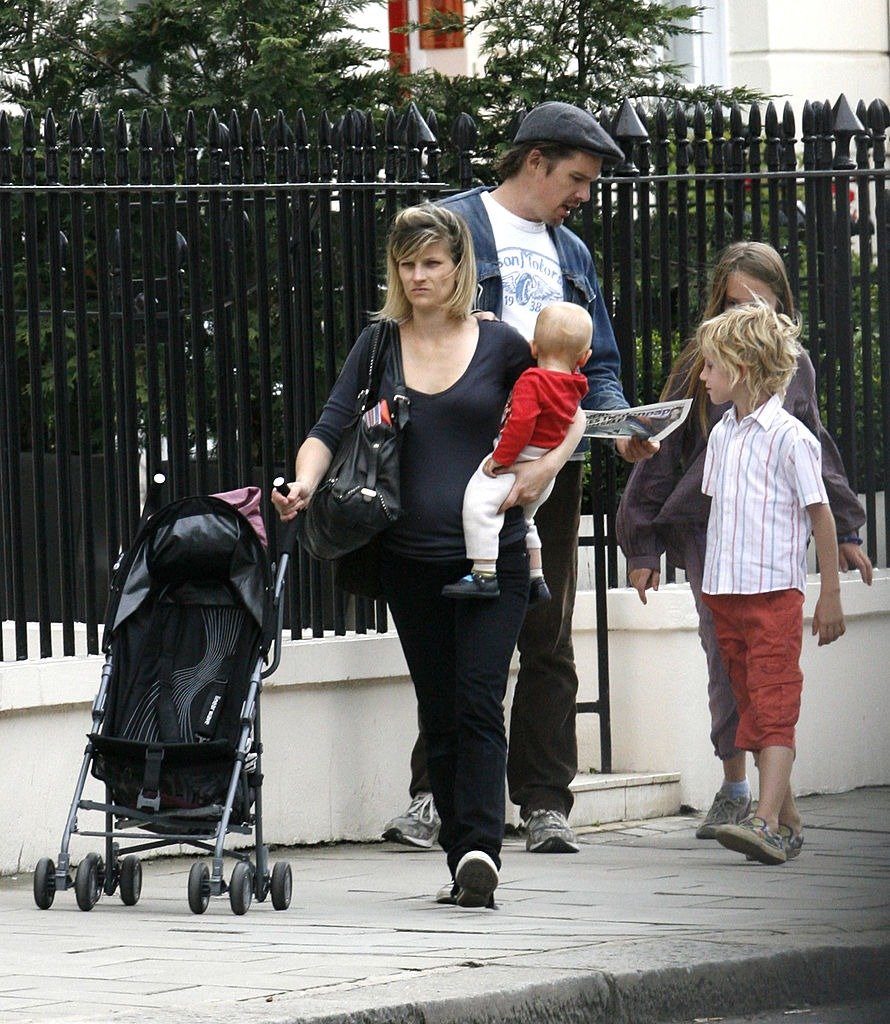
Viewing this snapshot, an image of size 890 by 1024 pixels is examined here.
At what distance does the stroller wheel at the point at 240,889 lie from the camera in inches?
239

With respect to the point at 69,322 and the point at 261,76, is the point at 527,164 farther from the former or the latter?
the point at 261,76

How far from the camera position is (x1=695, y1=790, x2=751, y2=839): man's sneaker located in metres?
7.58

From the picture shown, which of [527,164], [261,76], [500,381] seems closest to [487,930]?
[500,381]

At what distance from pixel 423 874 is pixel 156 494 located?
1446mm

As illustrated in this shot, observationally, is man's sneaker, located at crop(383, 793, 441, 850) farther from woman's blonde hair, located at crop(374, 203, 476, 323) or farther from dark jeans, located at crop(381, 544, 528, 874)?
woman's blonde hair, located at crop(374, 203, 476, 323)

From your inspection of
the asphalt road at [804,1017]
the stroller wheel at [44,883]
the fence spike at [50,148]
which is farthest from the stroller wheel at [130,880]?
the fence spike at [50,148]

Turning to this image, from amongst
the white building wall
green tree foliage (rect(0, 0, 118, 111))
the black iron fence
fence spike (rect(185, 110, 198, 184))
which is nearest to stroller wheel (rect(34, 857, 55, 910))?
the black iron fence

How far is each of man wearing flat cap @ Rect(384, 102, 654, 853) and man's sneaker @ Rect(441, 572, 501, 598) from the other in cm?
97

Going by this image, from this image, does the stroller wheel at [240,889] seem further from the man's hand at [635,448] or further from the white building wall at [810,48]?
the white building wall at [810,48]

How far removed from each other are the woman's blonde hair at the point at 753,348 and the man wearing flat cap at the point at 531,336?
0.33 meters

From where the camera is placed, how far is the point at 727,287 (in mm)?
7457

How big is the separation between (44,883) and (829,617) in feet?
8.32

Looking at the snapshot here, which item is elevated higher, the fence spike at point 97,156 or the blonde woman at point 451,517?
the fence spike at point 97,156

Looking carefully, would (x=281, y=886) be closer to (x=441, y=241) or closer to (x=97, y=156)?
(x=441, y=241)
